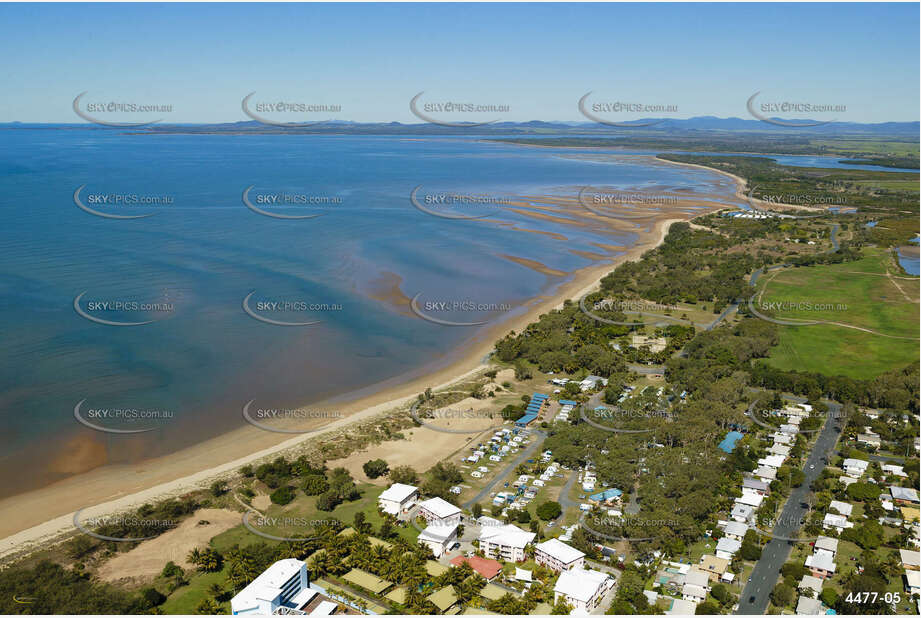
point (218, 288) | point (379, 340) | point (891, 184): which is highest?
point (891, 184)

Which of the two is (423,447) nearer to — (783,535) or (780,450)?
(783,535)

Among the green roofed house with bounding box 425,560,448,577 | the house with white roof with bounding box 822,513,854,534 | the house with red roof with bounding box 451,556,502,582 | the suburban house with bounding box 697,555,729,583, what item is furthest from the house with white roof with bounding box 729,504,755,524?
the green roofed house with bounding box 425,560,448,577

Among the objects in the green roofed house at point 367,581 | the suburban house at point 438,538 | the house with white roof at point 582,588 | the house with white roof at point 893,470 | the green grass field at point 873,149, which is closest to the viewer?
the house with white roof at point 582,588

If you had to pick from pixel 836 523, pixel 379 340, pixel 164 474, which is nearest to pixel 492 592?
pixel 836 523

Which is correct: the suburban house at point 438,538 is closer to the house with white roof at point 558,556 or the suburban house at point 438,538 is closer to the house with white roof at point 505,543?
the house with white roof at point 505,543

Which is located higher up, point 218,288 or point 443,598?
point 218,288

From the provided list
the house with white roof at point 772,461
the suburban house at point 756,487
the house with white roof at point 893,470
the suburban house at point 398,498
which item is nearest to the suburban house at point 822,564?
the suburban house at point 756,487
